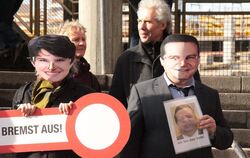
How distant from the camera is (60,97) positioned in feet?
11.6

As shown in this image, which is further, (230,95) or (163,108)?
(230,95)

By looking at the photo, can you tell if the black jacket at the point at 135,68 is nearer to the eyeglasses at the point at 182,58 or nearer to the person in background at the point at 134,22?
the eyeglasses at the point at 182,58

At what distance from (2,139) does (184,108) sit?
1.01 m

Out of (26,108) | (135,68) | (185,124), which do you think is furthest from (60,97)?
(135,68)

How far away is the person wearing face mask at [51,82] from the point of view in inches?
137

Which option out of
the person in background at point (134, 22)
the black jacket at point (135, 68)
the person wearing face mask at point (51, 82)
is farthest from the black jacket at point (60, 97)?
the person in background at point (134, 22)

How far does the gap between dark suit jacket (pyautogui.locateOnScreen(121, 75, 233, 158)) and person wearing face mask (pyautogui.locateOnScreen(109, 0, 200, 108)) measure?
0.78 m

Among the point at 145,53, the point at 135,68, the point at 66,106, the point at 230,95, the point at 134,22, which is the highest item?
the point at 134,22

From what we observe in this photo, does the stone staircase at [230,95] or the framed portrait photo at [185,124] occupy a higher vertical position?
the framed portrait photo at [185,124]

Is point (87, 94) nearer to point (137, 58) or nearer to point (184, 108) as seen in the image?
point (184, 108)

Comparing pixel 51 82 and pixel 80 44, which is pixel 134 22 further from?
pixel 51 82

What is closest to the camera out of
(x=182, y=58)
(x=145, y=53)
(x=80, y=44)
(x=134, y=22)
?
(x=182, y=58)

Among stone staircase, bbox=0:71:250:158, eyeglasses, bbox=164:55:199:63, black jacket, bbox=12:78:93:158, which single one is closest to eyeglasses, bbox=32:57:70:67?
black jacket, bbox=12:78:93:158

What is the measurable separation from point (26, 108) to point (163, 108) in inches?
29.2
